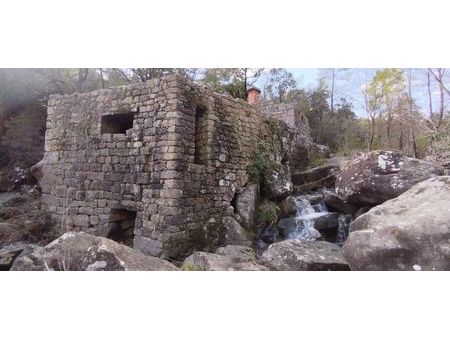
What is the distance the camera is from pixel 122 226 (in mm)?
5234

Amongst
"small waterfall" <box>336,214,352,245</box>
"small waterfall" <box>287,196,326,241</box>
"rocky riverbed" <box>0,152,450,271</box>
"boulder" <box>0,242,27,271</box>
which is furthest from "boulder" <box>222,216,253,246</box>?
"boulder" <box>0,242,27,271</box>

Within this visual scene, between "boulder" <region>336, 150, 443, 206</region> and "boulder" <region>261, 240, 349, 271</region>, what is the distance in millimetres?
1298

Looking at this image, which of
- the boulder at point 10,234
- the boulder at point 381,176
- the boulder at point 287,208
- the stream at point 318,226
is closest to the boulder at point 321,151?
the boulder at point 287,208

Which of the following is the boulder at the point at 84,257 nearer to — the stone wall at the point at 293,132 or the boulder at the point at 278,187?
the boulder at the point at 278,187

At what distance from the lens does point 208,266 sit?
3.43 m

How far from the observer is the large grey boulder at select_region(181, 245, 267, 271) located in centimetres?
334

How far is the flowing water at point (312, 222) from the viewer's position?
5293 millimetres

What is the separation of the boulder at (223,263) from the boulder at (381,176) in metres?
2.07

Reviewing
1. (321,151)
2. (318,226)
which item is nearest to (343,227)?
(318,226)

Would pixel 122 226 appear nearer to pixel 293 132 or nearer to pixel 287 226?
pixel 287 226

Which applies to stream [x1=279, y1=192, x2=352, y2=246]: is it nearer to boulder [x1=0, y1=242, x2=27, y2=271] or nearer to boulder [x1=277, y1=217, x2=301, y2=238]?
boulder [x1=277, y1=217, x2=301, y2=238]
